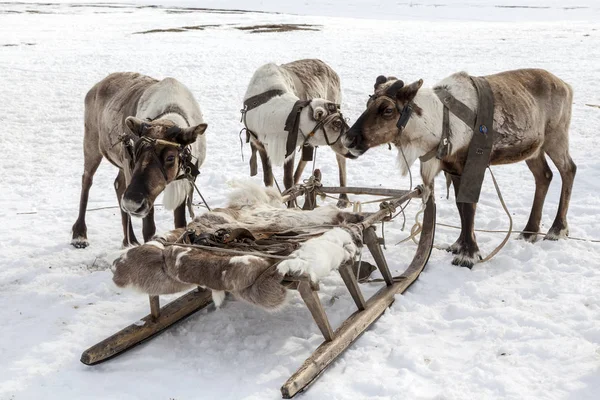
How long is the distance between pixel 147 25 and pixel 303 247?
21.9m

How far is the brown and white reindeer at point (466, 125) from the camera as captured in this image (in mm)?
4352

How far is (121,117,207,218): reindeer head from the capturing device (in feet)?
12.2

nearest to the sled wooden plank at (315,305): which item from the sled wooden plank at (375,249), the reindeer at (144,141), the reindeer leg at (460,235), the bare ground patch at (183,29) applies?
the sled wooden plank at (375,249)

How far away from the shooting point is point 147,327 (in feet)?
11.3

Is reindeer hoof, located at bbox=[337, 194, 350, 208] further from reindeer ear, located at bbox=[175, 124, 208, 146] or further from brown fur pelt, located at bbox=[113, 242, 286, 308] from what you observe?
brown fur pelt, located at bbox=[113, 242, 286, 308]

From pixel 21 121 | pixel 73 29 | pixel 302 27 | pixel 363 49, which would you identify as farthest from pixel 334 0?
pixel 21 121

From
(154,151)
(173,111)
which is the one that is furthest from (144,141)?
(173,111)

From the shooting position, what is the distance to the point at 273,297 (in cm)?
302

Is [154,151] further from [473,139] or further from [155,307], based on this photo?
[473,139]

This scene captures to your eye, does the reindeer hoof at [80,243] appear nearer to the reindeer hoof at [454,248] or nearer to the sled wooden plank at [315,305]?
the sled wooden plank at [315,305]

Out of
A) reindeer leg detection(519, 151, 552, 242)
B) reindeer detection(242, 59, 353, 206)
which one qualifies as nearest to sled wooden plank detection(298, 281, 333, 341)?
reindeer detection(242, 59, 353, 206)

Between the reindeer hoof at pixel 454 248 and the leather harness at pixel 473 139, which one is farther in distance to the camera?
the reindeer hoof at pixel 454 248

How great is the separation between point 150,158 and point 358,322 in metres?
1.63

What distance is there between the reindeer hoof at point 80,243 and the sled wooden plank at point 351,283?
2.69 meters
